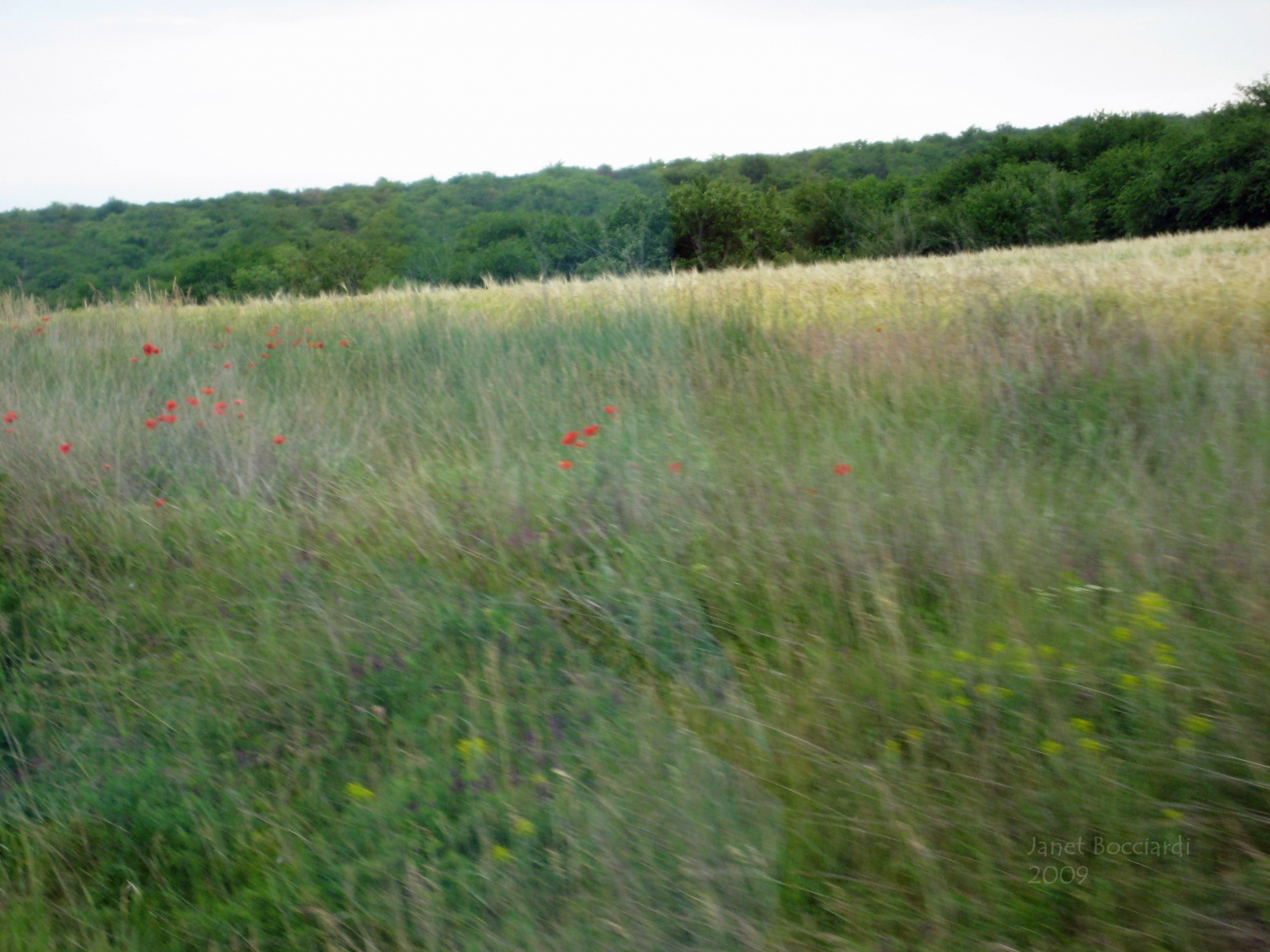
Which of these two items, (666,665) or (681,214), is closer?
(666,665)

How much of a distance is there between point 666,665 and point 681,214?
2386 cm

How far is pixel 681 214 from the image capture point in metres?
24.8

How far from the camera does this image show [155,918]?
6.76ft

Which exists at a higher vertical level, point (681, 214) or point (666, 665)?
point (681, 214)

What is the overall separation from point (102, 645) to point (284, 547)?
787mm

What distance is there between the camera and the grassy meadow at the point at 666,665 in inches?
68.8

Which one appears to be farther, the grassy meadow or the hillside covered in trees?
the hillside covered in trees

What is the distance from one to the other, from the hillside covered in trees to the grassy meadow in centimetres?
662

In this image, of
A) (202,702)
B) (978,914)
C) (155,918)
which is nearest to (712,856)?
(978,914)

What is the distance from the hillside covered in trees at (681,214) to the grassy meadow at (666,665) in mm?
6617

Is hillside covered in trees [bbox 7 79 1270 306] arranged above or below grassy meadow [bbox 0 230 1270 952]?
above

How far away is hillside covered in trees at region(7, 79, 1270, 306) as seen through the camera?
12.8 m

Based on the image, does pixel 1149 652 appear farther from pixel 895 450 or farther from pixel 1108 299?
pixel 1108 299

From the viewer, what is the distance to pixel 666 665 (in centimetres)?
260
